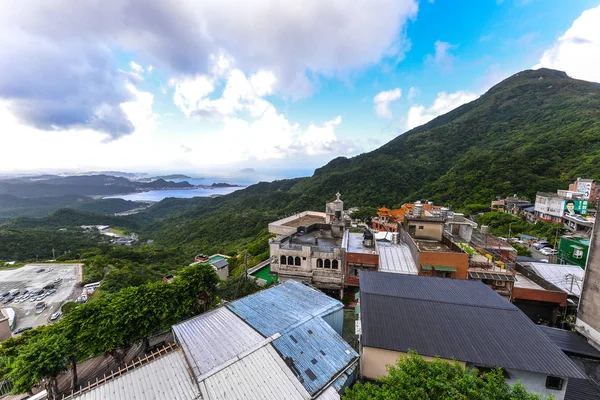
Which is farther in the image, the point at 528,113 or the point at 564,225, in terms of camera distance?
the point at 528,113

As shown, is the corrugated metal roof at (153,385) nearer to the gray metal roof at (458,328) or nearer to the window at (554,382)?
the gray metal roof at (458,328)

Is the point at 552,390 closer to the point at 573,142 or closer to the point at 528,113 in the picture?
the point at 573,142

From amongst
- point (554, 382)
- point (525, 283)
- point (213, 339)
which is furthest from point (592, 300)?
point (213, 339)

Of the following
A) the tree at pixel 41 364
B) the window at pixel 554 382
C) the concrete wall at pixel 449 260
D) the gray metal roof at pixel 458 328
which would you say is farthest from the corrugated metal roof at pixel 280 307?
the window at pixel 554 382

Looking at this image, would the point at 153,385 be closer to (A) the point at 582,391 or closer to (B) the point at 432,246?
(A) the point at 582,391

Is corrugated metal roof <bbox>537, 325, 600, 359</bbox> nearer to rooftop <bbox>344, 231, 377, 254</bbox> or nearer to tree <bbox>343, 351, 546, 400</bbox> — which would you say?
tree <bbox>343, 351, 546, 400</bbox>

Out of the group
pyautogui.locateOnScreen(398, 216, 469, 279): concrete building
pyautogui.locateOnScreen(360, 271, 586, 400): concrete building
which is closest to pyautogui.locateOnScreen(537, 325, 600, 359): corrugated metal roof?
pyautogui.locateOnScreen(360, 271, 586, 400): concrete building

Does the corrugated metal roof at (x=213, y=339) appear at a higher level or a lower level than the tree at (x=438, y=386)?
lower

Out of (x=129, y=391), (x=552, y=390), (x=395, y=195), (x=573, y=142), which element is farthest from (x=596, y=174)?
(x=129, y=391)
